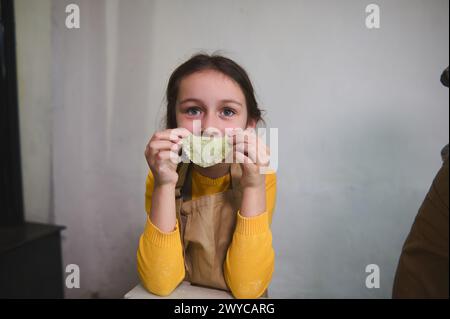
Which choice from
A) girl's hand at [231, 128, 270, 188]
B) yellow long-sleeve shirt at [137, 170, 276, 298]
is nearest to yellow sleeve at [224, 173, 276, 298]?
yellow long-sleeve shirt at [137, 170, 276, 298]

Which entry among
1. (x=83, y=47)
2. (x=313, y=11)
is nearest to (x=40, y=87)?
(x=83, y=47)

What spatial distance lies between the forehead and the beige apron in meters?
0.29

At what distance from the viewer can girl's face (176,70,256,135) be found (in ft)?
2.94

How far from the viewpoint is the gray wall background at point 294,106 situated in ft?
3.59

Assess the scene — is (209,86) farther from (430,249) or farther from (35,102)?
(35,102)

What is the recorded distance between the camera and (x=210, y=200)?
93 centimetres

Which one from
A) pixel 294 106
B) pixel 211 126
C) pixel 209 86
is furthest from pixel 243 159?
pixel 294 106

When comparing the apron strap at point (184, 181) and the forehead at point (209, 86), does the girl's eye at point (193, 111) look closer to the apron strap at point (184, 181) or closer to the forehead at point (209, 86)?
the forehead at point (209, 86)

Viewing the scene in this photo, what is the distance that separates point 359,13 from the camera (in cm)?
108

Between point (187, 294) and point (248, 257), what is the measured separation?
0.20 metres

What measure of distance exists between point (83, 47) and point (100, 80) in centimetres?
16

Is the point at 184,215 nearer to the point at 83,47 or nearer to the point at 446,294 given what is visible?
the point at 446,294

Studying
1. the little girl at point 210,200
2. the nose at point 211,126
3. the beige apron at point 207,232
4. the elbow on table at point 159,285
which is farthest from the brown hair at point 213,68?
the elbow on table at point 159,285

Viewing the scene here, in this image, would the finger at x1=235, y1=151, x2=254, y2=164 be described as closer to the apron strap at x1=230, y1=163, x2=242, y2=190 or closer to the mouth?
the mouth
